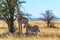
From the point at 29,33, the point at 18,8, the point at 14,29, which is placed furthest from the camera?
the point at 14,29

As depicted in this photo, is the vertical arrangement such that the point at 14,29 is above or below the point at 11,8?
below

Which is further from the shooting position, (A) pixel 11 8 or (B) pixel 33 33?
(A) pixel 11 8

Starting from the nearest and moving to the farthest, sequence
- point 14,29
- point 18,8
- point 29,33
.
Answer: point 29,33
point 18,8
point 14,29

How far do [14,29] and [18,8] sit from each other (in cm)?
292

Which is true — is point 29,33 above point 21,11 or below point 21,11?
below

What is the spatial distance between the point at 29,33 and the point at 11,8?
3894mm

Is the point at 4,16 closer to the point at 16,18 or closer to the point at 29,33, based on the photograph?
the point at 16,18

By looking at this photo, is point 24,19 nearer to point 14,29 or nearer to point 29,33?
point 29,33

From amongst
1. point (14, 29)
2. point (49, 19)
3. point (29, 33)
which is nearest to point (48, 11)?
point (49, 19)

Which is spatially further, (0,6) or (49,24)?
(49,24)

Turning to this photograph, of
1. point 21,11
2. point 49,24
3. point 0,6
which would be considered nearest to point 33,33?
point 21,11

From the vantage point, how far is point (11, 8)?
24250 millimetres

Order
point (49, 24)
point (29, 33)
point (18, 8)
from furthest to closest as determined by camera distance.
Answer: point (49, 24), point (18, 8), point (29, 33)

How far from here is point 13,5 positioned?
23.8m
